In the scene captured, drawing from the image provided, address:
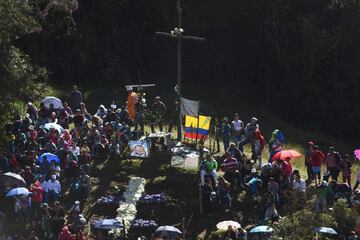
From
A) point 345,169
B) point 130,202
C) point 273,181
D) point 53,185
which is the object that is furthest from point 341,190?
point 53,185

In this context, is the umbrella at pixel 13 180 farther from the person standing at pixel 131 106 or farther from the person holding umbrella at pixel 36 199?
the person standing at pixel 131 106

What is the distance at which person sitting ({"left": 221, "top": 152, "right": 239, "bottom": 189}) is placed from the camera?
26.8 m

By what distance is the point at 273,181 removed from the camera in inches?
1008

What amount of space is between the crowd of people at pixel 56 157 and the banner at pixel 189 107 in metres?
1.94

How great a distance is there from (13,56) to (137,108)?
18.7 ft

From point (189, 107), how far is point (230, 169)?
384cm

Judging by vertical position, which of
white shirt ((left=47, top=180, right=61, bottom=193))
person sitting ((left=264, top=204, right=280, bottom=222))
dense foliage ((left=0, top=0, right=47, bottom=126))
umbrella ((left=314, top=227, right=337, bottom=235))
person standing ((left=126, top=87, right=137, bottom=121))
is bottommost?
person sitting ((left=264, top=204, right=280, bottom=222))

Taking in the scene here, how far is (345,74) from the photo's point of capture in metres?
47.0

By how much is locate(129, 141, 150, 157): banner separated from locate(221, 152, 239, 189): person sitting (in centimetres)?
358

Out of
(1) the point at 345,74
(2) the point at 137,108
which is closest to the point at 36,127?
(2) the point at 137,108

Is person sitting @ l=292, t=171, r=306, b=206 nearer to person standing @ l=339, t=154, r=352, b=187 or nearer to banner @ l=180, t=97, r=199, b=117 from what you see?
person standing @ l=339, t=154, r=352, b=187

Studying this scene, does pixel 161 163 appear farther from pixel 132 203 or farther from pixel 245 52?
pixel 245 52

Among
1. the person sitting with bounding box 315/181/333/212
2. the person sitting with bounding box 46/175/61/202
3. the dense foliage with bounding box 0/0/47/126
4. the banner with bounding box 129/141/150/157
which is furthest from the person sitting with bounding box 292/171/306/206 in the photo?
the dense foliage with bounding box 0/0/47/126

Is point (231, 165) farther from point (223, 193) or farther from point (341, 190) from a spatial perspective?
point (341, 190)
